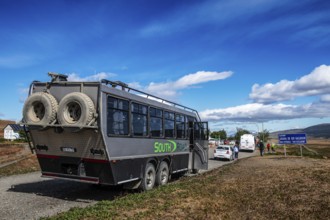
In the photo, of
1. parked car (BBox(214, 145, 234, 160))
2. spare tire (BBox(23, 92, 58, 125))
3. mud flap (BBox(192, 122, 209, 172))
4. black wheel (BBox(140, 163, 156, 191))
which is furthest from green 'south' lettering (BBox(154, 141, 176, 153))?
parked car (BBox(214, 145, 234, 160))

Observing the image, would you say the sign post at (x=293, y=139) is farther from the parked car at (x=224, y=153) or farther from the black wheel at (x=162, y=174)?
the black wheel at (x=162, y=174)

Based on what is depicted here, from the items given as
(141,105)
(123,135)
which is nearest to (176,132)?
(141,105)

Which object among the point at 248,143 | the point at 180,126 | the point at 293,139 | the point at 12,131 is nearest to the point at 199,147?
the point at 180,126

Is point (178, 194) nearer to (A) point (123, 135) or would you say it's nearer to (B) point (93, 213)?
(A) point (123, 135)

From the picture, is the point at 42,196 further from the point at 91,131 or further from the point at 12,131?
the point at 12,131

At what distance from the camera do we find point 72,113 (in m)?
9.70

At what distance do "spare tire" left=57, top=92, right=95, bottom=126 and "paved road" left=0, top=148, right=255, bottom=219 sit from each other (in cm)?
228

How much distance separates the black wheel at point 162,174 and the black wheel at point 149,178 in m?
0.47

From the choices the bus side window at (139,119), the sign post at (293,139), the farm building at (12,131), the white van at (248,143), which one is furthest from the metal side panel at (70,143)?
the farm building at (12,131)

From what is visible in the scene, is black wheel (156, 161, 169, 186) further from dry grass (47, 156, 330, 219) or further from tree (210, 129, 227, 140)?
tree (210, 129, 227, 140)

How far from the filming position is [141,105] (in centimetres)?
1134

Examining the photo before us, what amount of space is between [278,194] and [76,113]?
587 centimetres

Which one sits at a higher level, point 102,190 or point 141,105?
point 141,105

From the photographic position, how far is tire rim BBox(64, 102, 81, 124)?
957 cm
